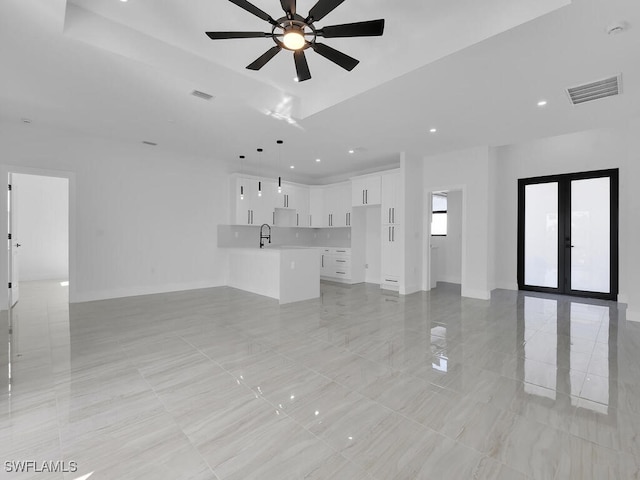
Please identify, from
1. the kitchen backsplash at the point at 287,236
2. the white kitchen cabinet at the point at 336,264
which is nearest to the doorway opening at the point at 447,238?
the white kitchen cabinet at the point at 336,264

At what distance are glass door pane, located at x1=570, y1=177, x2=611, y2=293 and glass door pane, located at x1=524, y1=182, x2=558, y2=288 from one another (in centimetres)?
30

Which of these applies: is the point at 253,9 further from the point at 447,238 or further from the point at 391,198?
the point at 447,238

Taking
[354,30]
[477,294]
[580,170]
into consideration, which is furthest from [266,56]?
[580,170]

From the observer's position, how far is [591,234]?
597 cm

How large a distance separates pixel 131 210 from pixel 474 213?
22.1 feet

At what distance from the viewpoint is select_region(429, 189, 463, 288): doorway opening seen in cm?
745

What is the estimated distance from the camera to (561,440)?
70.2 inches

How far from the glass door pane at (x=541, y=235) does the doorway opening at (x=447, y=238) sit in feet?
4.52

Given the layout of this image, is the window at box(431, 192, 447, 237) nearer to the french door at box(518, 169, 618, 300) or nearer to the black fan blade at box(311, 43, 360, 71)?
the french door at box(518, 169, 618, 300)

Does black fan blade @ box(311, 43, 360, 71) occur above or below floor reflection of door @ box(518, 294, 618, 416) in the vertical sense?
above

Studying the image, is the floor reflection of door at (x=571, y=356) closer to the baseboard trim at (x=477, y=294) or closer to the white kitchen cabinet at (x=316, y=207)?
the baseboard trim at (x=477, y=294)

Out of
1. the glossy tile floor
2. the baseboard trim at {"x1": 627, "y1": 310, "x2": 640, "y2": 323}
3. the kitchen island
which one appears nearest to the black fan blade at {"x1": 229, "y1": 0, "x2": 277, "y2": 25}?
the glossy tile floor

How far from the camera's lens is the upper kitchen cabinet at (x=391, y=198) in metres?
6.59

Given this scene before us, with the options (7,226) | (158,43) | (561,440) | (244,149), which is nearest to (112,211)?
(7,226)
